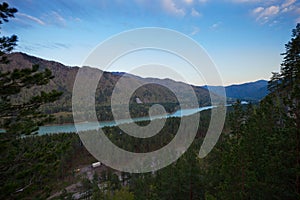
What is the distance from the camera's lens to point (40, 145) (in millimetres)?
7398

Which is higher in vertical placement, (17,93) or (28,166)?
(17,93)

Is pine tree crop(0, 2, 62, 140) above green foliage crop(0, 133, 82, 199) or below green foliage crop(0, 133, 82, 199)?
above

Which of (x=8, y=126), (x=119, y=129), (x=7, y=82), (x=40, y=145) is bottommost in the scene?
(x=119, y=129)

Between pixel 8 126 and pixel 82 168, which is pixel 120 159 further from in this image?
pixel 8 126

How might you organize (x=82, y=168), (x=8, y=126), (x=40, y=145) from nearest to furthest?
(x=8, y=126), (x=40, y=145), (x=82, y=168)

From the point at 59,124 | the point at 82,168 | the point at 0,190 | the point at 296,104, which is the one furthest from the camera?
the point at 59,124

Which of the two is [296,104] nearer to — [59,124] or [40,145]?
[40,145]

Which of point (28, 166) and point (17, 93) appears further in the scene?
point (28, 166)

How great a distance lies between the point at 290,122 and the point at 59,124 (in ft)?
392

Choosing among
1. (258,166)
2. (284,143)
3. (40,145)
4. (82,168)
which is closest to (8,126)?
(40,145)

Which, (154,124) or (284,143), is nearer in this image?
(284,143)

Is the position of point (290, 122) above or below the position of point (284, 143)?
above

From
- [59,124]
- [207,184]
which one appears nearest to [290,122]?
[207,184]

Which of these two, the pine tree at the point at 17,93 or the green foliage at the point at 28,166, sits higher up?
the pine tree at the point at 17,93
